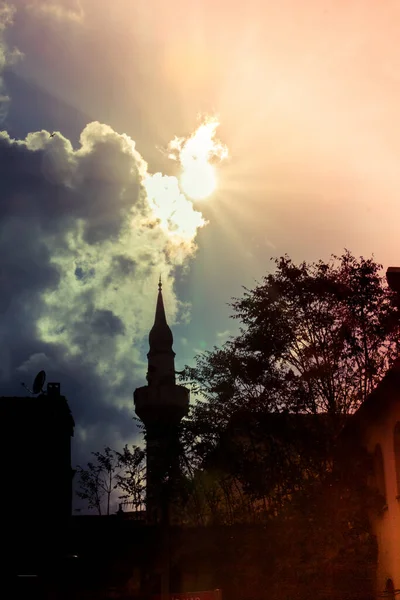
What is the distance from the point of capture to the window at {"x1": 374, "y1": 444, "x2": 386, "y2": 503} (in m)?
22.4

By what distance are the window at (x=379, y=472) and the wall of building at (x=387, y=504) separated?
69mm

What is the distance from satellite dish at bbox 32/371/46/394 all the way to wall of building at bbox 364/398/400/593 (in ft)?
88.3

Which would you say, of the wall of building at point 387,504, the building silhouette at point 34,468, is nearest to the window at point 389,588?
the wall of building at point 387,504

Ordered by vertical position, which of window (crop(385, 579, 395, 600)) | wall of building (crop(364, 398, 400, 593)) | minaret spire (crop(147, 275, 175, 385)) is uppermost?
minaret spire (crop(147, 275, 175, 385))

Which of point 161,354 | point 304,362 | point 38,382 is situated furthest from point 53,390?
point 161,354

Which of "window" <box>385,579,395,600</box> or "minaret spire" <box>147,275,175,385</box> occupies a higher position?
"minaret spire" <box>147,275,175,385</box>

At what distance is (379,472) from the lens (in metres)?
22.9

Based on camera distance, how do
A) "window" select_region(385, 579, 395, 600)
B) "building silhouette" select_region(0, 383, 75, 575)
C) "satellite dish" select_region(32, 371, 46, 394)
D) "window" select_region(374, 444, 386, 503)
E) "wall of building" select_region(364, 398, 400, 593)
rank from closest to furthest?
"wall of building" select_region(364, 398, 400, 593) → "window" select_region(385, 579, 395, 600) → "window" select_region(374, 444, 386, 503) → "building silhouette" select_region(0, 383, 75, 575) → "satellite dish" select_region(32, 371, 46, 394)

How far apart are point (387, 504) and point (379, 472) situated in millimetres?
1375

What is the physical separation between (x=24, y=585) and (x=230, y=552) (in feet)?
37.5

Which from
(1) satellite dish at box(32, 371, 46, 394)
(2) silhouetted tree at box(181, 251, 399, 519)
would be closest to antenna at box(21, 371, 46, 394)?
(1) satellite dish at box(32, 371, 46, 394)

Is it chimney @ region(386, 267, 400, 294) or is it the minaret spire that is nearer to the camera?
chimney @ region(386, 267, 400, 294)

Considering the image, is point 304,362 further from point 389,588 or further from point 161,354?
point 161,354

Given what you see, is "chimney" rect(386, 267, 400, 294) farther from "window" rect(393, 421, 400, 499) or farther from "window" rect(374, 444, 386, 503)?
"window" rect(374, 444, 386, 503)
